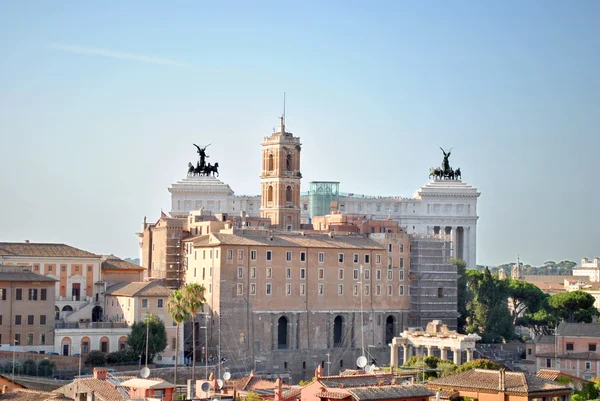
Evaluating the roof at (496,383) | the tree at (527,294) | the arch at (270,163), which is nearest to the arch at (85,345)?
the arch at (270,163)

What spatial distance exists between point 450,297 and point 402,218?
40252 mm

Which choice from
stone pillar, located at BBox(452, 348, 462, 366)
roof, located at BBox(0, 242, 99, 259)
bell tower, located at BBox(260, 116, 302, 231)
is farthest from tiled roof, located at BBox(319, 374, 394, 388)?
bell tower, located at BBox(260, 116, 302, 231)

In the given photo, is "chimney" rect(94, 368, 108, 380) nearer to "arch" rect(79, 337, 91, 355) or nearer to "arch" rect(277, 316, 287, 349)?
"arch" rect(79, 337, 91, 355)

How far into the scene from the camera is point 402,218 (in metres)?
158

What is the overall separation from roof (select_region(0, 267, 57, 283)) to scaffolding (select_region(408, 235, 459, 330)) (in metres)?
32.7

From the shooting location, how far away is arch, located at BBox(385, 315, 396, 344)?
11450cm

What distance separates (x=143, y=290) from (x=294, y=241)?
1369 cm

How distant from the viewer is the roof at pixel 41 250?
352 ft

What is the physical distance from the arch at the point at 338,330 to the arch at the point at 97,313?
18.5 m

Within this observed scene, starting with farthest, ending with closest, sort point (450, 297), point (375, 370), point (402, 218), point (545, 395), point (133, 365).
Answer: point (402, 218) → point (450, 297) → point (133, 365) → point (375, 370) → point (545, 395)

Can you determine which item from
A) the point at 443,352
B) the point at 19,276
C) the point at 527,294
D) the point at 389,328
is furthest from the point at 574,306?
the point at 19,276

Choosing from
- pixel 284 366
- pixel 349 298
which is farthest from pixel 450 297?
pixel 284 366

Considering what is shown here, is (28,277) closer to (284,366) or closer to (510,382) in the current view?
(284,366)

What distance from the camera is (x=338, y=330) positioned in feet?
366
